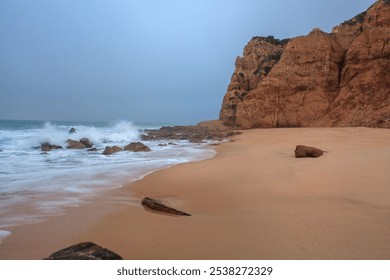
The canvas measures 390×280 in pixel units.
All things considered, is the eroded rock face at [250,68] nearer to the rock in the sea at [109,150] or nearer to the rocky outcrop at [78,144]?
the rocky outcrop at [78,144]

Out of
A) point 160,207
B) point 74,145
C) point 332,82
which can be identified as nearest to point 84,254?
point 160,207

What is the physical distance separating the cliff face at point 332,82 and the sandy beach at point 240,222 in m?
16.4

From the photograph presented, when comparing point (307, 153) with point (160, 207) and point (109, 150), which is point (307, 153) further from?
point (109, 150)

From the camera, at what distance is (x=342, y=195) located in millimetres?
3855

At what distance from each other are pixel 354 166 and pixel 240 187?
2.73 metres

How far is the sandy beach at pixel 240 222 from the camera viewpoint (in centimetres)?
226

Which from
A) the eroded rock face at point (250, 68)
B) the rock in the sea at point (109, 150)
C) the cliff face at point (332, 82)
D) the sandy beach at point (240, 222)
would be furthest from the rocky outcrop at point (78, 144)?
the eroded rock face at point (250, 68)

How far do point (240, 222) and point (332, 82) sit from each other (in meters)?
23.9

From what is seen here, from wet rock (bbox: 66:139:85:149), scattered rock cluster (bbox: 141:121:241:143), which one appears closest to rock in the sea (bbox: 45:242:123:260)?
wet rock (bbox: 66:139:85:149)

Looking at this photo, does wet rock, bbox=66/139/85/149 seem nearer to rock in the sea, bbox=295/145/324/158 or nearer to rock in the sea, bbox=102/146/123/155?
rock in the sea, bbox=102/146/123/155

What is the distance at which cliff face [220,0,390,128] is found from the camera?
20.2 meters

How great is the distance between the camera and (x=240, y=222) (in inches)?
118

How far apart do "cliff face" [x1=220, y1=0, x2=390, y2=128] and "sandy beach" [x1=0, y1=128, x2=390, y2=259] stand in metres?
16.4
